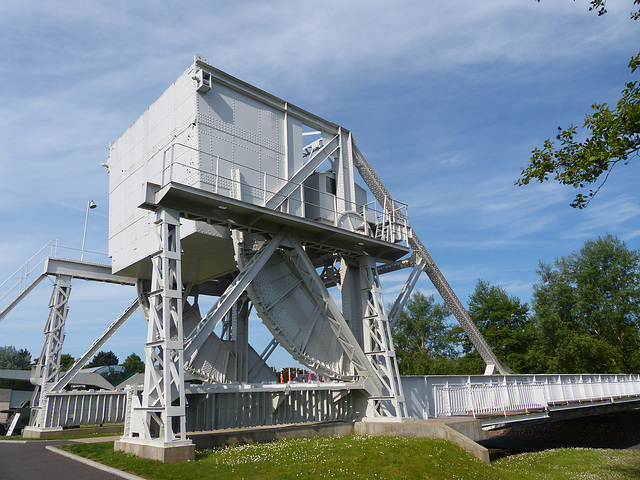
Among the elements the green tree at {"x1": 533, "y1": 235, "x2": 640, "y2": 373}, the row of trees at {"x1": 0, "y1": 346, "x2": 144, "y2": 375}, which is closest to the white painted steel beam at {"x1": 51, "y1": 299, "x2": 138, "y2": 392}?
the green tree at {"x1": 533, "y1": 235, "x2": 640, "y2": 373}

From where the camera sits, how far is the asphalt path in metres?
9.56

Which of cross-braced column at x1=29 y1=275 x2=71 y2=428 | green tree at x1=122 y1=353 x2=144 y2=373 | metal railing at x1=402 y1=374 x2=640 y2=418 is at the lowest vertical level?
metal railing at x1=402 y1=374 x2=640 y2=418

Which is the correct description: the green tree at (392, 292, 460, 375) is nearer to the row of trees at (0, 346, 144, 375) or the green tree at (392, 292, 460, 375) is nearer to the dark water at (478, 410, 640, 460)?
the dark water at (478, 410, 640, 460)

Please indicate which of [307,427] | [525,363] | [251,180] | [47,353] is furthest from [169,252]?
[525,363]

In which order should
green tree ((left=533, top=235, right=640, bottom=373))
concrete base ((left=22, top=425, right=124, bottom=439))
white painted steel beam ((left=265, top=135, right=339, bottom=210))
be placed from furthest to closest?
green tree ((left=533, top=235, right=640, bottom=373)) < concrete base ((left=22, top=425, right=124, bottom=439)) < white painted steel beam ((left=265, top=135, right=339, bottom=210))

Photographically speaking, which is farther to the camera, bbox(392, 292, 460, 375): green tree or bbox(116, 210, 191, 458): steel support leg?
bbox(392, 292, 460, 375): green tree

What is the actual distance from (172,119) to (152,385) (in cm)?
905

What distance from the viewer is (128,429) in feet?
42.4

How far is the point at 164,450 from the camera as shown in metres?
10.9

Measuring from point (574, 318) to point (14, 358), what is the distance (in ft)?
319

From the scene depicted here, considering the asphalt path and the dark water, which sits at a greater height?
the asphalt path

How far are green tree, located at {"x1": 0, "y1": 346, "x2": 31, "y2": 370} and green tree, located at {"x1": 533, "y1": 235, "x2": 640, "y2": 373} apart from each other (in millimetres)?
81975

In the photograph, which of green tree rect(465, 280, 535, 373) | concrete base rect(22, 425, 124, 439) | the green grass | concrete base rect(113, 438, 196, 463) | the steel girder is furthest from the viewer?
green tree rect(465, 280, 535, 373)

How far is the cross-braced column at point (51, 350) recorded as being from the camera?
19641mm
